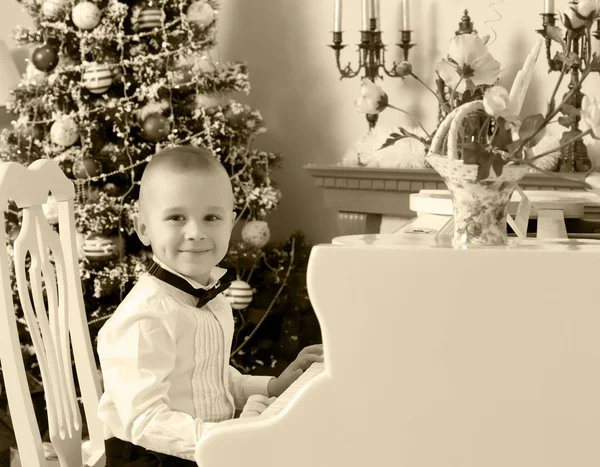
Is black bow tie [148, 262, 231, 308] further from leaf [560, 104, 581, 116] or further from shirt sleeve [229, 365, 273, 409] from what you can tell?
leaf [560, 104, 581, 116]

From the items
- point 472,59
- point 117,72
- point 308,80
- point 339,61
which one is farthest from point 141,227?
point 308,80

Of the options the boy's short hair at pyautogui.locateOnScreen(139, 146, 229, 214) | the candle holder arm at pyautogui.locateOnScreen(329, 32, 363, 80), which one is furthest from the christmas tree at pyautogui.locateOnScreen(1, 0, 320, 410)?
the boy's short hair at pyautogui.locateOnScreen(139, 146, 229, 214)

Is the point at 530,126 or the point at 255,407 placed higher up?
the point at 530,126

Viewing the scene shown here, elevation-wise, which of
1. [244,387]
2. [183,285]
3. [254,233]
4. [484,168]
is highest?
[484,168]

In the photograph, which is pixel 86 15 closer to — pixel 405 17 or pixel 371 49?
pixel 371 49

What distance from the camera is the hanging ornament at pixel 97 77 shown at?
3.77 metres

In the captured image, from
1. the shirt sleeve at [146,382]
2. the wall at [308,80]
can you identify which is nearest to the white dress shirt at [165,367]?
the shirt sleeve at [146,382]

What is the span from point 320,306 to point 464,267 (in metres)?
0.16

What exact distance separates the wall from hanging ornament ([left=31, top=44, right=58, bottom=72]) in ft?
3.24

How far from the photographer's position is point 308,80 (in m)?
4.55

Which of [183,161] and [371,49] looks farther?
[371,49]

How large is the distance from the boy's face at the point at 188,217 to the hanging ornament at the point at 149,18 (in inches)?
94.1

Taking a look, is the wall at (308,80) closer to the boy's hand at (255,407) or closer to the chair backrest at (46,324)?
the chair backrest at (46,324)

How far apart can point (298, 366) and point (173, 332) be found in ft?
0.78
